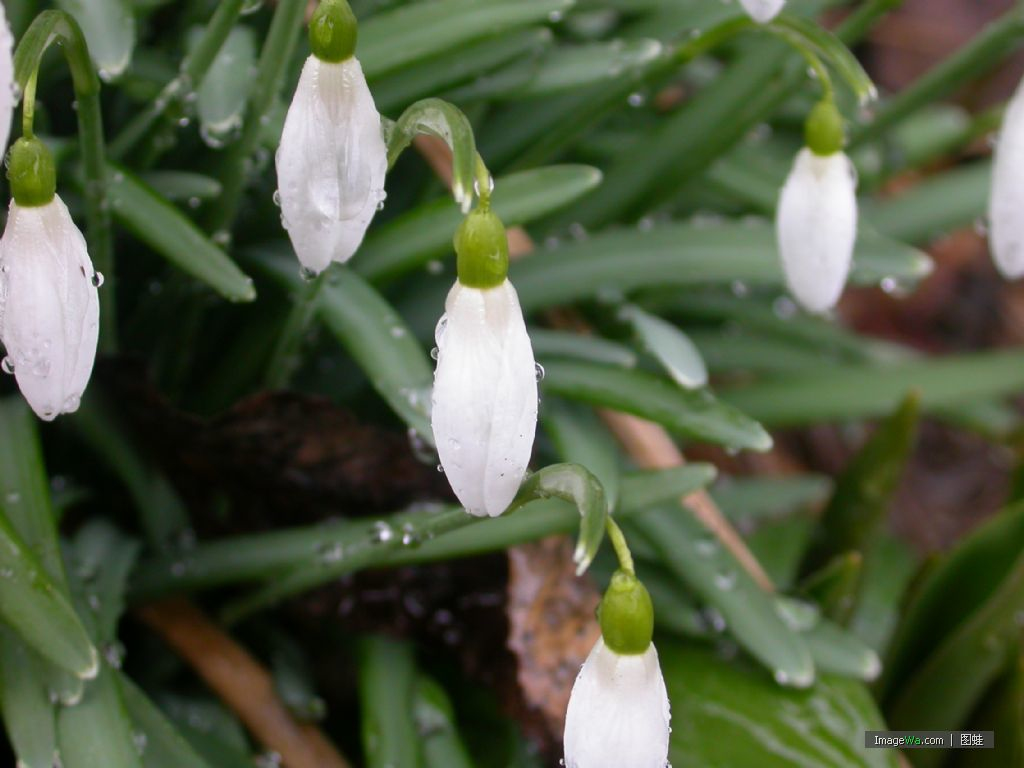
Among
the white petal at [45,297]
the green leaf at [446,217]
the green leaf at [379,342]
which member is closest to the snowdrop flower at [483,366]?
the white petal at [45,297]

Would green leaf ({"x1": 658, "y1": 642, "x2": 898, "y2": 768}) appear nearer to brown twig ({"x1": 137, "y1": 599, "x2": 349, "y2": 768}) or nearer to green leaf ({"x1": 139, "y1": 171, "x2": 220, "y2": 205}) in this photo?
brown twig ({"x1": 137, "y1": 599, "x2": 349, "y2": 768})

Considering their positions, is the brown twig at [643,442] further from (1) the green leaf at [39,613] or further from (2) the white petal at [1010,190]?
(1) the green leaf at [39,613]

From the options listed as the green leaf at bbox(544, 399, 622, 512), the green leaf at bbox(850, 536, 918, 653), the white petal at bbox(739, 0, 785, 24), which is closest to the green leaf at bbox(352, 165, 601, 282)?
the green leaf at bbox(544, 399, 622, 512)

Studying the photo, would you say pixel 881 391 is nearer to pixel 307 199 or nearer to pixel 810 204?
pixel 810 204

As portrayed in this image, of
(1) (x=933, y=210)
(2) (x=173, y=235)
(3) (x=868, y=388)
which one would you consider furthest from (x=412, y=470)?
(1) (x=933, y=210)

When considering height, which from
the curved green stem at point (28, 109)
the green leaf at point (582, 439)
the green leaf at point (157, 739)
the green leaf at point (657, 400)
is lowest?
the green leaf at point (157, 739)

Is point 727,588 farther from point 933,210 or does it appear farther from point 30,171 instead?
point 933,210

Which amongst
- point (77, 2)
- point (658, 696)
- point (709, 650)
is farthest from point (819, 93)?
point (658, 696)
